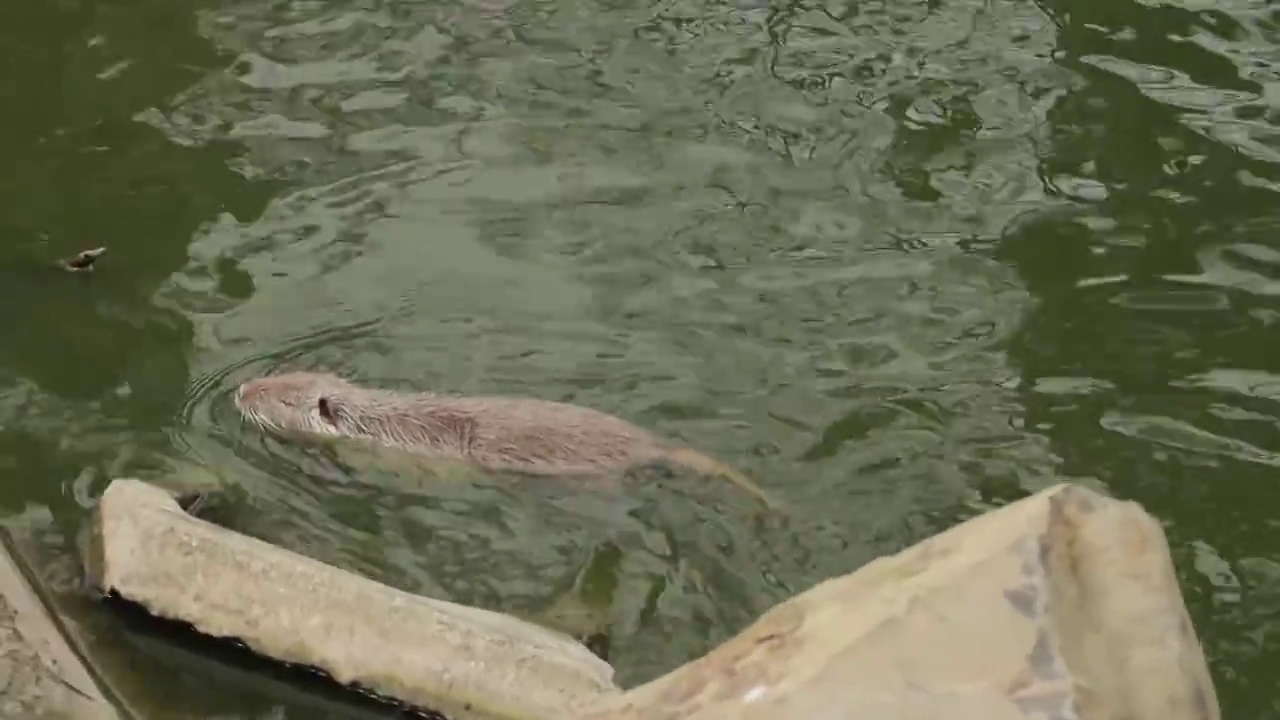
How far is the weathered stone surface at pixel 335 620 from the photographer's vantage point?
381 cm

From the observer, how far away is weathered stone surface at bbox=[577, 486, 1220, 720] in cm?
270

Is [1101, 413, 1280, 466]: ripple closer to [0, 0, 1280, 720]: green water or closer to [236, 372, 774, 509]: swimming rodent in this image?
[0, 0, 1280, 720]: green water

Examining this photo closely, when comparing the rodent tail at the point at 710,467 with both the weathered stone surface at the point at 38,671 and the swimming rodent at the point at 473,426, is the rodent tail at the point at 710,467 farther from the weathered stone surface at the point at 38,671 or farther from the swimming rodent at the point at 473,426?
the weathered stone surface at the point at 38,671

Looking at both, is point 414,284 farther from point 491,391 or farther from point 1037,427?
point 1037,427

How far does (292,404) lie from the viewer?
194 inches

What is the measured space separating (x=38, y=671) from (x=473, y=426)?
4.72 ft

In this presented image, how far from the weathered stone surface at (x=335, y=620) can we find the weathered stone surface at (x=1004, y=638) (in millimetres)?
824

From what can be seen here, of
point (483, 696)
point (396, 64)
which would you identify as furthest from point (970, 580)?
point (396, 64)

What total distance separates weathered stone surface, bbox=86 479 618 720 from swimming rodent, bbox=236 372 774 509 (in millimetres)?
688

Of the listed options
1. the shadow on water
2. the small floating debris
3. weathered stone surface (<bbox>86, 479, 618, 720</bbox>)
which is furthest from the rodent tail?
the small floating debris

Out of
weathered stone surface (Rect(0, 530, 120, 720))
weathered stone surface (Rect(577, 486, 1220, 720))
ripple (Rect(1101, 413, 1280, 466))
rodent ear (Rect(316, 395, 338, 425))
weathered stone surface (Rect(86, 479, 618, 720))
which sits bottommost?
weathered stone surface (Rect(0, 530, 120, 720))

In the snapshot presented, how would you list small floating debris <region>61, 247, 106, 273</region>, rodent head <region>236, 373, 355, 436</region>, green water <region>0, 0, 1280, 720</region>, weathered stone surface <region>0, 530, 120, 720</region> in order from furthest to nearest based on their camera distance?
1. small floating debris <region>61, 247, 106, 273</region>
2. rodent head <region>236, 373, 355, 436</region>
3. green water <region>0, 0, 1280, 720</region>
4. weathered stone surface <region>0, 530, 120, 720</region>

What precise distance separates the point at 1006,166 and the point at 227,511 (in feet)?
10.1

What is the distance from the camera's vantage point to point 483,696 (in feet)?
12.5
